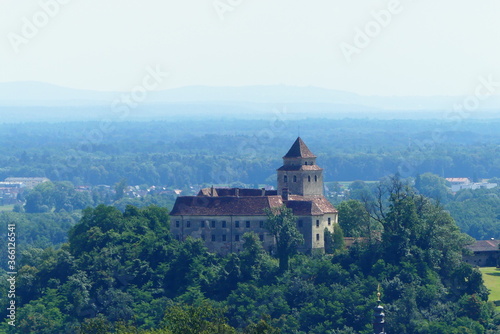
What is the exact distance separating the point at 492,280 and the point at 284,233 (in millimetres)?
14507

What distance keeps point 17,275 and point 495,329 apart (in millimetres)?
34249

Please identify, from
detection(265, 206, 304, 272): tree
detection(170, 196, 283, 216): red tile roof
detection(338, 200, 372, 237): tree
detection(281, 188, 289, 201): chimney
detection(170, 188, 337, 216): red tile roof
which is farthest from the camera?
detection(338, 200, 372, 237): tree

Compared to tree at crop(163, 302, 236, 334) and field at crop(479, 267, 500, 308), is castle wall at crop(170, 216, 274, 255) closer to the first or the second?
field at crop(479, 267, 500, 308)

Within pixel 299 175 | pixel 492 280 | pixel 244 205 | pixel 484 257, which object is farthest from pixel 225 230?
pixel 484 257

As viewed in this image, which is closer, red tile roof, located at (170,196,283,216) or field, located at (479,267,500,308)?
field, located at (479,267,500,308)

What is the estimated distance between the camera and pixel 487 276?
311 ft

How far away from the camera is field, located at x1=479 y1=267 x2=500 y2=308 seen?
89938 mm

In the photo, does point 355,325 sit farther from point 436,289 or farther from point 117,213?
point 117,213

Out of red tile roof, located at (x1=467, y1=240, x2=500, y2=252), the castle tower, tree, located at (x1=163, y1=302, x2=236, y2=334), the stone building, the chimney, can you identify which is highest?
the castle tower

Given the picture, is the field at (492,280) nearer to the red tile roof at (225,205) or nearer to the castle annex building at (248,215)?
the castle annex building at (248,215)

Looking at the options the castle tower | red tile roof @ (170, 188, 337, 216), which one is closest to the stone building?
red tile roof @ (170, 188, 337, 216)

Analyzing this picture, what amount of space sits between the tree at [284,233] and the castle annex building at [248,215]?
1.23 metres

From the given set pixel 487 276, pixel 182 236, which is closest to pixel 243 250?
pixel 182 236

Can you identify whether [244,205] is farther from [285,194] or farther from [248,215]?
[285,194]
